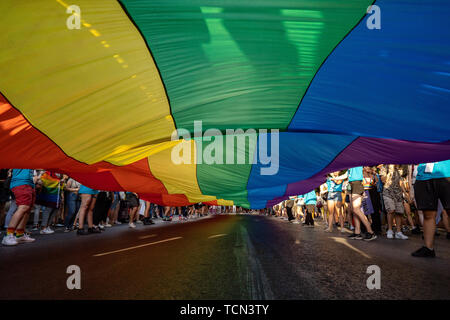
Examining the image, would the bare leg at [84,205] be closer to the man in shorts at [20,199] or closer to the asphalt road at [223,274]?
the man in shorts at [20,199]

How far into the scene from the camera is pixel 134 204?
9.67 m

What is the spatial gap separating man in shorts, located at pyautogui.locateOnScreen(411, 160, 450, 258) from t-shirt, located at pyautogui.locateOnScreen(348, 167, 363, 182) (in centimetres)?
219

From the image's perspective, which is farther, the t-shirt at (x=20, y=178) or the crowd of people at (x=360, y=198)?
the t-shirt at (x=20, y=178)

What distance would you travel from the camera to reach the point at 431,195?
3.81 m

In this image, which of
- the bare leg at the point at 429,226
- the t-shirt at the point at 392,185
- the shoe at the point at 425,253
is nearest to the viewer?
the shoe at the point at 425,253

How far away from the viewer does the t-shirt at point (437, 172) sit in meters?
3.89

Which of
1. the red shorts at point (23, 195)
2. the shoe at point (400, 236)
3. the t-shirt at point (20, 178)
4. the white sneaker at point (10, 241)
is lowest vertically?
the shoe at point (400, 236)

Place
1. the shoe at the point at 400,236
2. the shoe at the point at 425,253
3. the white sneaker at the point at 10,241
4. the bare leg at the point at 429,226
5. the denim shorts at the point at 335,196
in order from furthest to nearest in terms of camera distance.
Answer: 1. the denim shorts at the point at 335,196
2. the shoe at the point at 400,236
3. the white sneaker at the point at 10,241
4. the bare leg at the point at 429,226
5. the shoe at the point at 425,253

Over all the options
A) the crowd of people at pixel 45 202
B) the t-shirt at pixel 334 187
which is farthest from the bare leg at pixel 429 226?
the crowd of people at pixel 45 202

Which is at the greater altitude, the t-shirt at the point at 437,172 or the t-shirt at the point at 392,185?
the t-shirt at the point at 437,172

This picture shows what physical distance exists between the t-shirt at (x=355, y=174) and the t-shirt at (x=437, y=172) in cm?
211

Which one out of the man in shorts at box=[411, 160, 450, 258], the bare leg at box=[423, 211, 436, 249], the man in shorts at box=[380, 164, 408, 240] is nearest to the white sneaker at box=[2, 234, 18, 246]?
the man in shorts at box=[411, 160, 450, 258]

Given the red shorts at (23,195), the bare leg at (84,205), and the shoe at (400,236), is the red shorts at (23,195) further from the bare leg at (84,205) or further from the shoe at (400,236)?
the shoe at (400,236)

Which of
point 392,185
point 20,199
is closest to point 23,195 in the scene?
point 20,199
